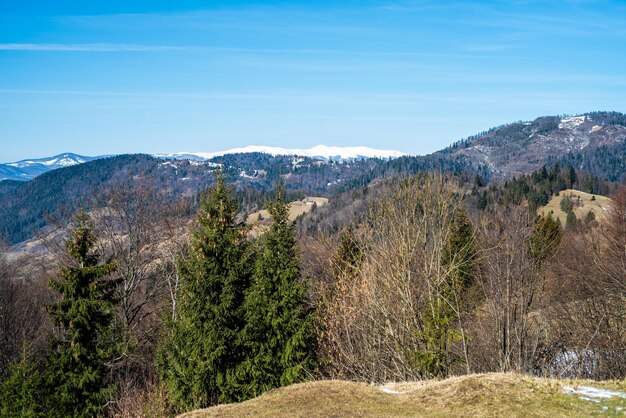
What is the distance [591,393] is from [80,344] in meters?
18.8

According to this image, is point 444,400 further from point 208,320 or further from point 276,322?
point 276,322

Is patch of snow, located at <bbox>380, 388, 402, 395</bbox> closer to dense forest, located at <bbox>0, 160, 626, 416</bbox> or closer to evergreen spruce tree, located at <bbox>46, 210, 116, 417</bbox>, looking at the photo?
dense forest, located at <bbox>0, 160, 626, 416</bbox>

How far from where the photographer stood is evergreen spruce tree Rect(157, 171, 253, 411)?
73.6 ft

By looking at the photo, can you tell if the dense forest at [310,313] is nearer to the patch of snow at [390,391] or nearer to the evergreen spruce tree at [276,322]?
the evergreen spruce tree at [276,322]

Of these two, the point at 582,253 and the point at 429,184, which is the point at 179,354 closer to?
the point at 429,184

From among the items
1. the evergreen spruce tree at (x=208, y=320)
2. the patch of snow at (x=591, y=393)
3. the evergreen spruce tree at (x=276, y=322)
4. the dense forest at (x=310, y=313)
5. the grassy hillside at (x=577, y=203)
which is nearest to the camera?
the patch of snow at (x=591, y=393)

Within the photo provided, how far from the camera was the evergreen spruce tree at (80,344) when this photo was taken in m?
21.0

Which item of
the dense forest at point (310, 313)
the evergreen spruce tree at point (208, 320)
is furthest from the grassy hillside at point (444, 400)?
the evergreen spruce tree at point (208, 320)

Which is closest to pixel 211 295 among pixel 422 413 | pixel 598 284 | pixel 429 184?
pixel 429 184

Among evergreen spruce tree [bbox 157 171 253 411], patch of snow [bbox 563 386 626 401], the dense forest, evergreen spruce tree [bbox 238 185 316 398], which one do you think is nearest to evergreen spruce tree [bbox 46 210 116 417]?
the dense forest

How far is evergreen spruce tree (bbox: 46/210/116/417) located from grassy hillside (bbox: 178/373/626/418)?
9.06 meters

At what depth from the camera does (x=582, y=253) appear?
101 ft

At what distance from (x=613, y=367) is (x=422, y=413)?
12.5 metres

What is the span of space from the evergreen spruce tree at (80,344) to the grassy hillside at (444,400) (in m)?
9.06
